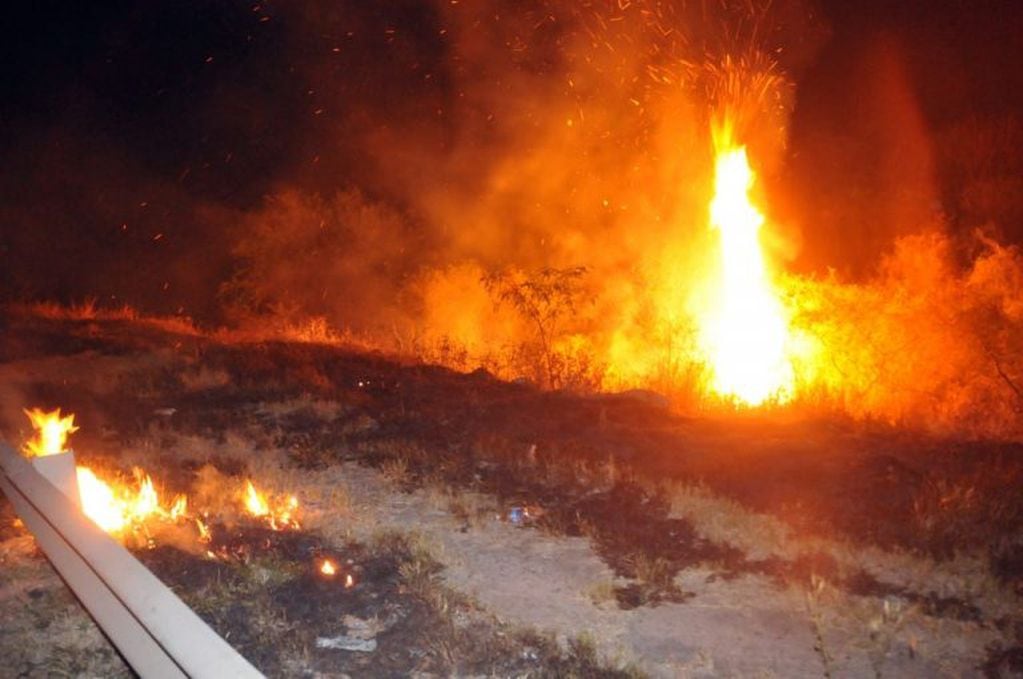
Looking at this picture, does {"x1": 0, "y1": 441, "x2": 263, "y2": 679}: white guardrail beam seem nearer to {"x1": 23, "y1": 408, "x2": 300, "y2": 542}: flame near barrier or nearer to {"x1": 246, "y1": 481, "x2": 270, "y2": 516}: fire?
{"x1": 23, "y1": 408, "x2": 300, "y2": 542}: flame near barrier

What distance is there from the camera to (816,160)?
18266mm

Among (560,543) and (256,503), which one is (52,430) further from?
(560,543)

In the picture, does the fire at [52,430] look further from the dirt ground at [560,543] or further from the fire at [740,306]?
the fire at [740,306]

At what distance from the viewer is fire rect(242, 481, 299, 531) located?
571cm

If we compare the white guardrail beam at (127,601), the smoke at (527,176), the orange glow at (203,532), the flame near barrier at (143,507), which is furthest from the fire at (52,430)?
the smoke at (527,176)

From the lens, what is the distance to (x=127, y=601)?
3078mm

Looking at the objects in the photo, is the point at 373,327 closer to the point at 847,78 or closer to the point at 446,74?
the point at 446,74

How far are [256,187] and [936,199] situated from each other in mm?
16422

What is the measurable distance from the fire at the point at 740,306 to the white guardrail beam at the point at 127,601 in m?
7.65

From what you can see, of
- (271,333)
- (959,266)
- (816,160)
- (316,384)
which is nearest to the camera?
(316,384)

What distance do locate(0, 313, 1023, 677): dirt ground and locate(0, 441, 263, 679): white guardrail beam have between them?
2.34ft

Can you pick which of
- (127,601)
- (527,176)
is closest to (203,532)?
(127,601)

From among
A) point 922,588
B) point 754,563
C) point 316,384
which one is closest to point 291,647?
point 754,563

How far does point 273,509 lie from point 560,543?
2.20 meters
